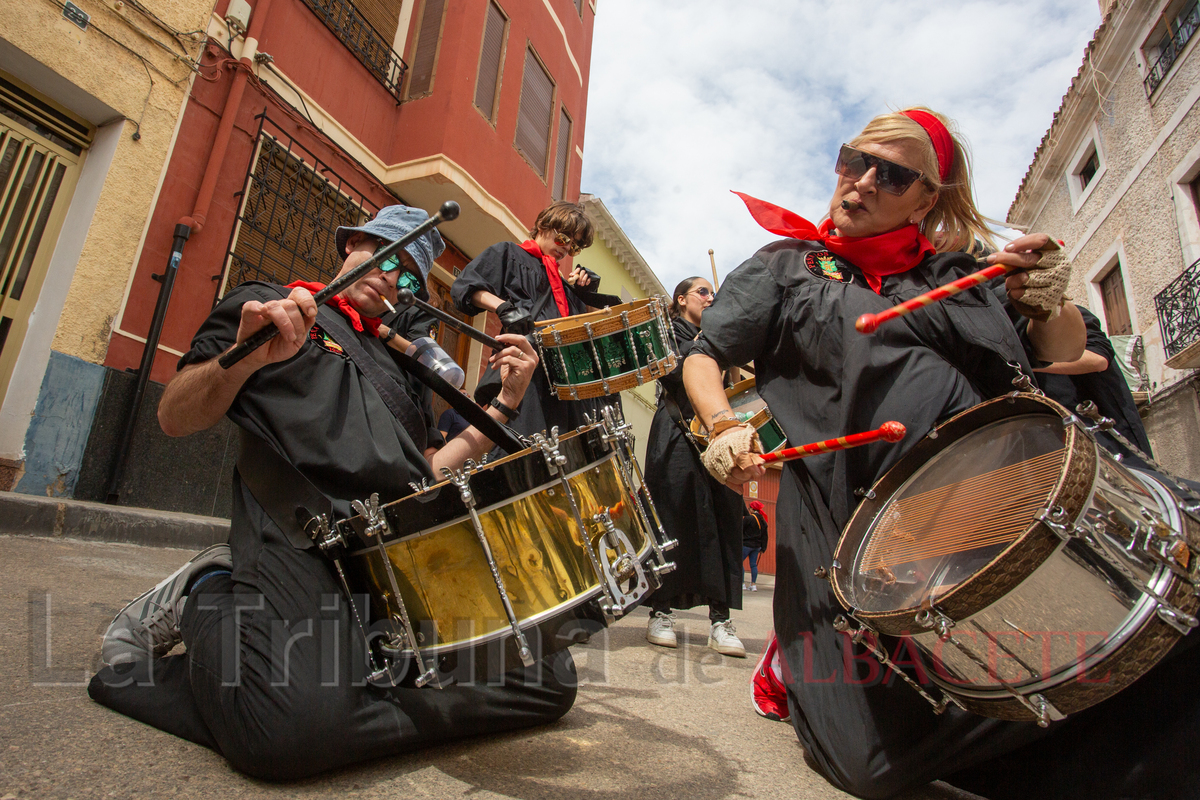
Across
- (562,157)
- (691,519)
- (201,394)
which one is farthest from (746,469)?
(562,157)

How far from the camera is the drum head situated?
3.92 feet

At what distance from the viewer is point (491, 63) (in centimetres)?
821

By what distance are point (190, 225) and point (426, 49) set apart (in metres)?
3.98

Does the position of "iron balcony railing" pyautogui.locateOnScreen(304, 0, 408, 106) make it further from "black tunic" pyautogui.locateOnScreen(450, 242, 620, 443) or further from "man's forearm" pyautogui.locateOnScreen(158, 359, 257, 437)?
"man's forearm" pyautogui.locateOnScreen(158, 359, 257, 437)

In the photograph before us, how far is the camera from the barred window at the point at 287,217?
18.7 ft

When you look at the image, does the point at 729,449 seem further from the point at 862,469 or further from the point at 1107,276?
the point at 1107,276

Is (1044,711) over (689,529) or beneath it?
beneath

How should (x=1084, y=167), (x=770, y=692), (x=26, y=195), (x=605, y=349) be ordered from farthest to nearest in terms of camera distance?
1. (x=1084, y=167)
2. (x=26, y=195)
3. (x=605, y=349)
4. (x=770, y=692)

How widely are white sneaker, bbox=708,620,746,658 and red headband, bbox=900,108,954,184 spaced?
2.06m

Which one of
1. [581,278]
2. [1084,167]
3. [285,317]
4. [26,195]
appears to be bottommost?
[285,317]

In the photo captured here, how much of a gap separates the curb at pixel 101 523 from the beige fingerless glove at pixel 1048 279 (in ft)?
13.2

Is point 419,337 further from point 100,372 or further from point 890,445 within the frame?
point 100,372

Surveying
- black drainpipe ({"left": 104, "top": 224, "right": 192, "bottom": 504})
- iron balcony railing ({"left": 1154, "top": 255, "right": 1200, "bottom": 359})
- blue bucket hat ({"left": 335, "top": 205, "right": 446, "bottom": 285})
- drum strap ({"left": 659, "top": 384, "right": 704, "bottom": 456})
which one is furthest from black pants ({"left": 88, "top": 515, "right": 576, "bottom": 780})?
iron balcony railing ({"left": 1154, "top": 255, "right": 1200, "bottom": 359})

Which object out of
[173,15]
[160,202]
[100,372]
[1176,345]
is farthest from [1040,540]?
[1176,345]
